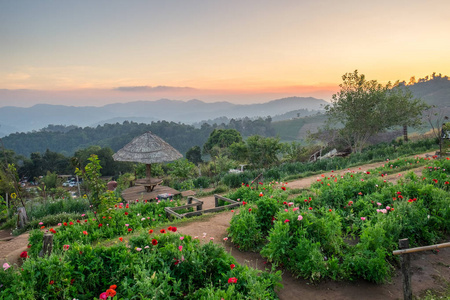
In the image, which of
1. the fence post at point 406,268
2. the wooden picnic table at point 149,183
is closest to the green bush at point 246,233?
the fence post at point 406,268

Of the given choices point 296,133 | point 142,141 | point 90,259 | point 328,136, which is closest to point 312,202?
point 90,259

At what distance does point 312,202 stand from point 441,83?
97245mm

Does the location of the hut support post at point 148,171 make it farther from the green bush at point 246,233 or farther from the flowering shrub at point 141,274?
the flowering shrub at point 141,274

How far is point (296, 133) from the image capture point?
278 ft

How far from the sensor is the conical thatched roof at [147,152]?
10078 mm

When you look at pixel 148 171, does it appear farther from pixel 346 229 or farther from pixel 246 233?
pixel 346 229

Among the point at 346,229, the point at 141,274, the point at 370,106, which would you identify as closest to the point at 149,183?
the point at 346,229

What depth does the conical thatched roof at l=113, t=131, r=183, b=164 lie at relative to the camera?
10.1m

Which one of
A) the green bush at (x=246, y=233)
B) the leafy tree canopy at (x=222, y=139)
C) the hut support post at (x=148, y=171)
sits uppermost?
the green bush at (x=246, y=233)

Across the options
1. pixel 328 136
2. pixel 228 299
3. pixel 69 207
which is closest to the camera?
pixel 228 299

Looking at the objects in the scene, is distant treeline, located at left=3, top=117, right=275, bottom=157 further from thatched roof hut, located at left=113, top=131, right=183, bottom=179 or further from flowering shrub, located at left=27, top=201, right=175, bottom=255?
flowering shrub, located at left=27, top=201, right=175, bottom=255

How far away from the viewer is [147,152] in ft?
33.5

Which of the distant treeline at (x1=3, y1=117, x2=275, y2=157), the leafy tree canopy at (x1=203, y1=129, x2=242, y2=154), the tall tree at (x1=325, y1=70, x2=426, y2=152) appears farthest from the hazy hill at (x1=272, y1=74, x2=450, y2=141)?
the tall tree at (x1=325, y1=70, x2=426, y2=152)

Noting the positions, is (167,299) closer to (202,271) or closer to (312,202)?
(202,271)
